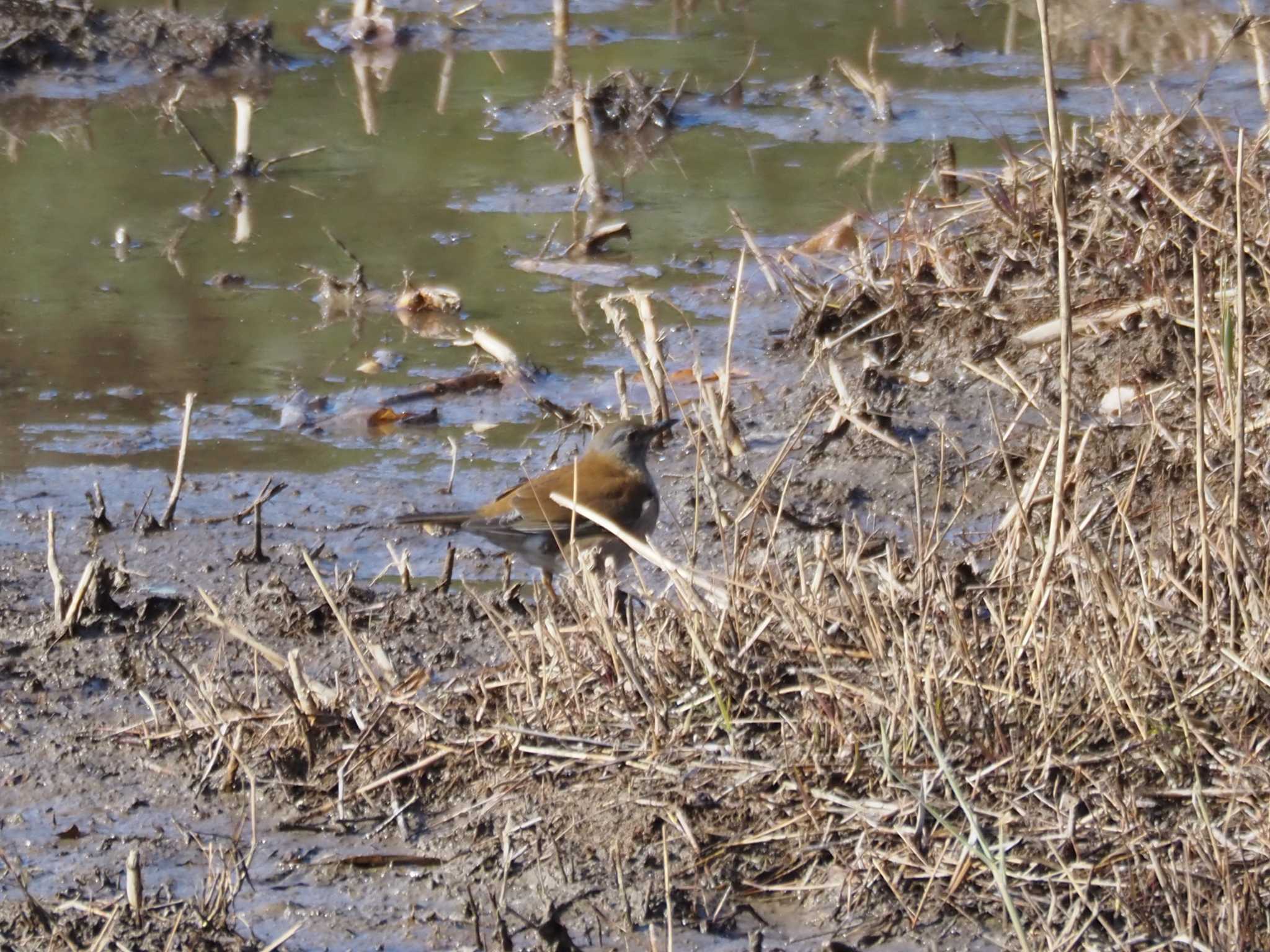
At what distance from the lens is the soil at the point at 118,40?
14008 millimetres

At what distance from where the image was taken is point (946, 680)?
402 cm

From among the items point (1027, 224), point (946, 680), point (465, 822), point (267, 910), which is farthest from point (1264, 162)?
point (267, 910)

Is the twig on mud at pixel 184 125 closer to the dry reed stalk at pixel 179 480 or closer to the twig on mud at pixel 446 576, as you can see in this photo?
the dry reed stalk at pixel 179 480

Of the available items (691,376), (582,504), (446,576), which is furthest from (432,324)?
(446,576)

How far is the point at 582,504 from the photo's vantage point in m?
6.07

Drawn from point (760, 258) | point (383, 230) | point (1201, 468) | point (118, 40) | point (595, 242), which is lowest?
point (383, 230)

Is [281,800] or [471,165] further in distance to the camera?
[471,165]

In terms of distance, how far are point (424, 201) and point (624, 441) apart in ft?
15.2

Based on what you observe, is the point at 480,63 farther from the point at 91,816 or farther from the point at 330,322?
the point at 91,816

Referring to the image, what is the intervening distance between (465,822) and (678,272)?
17.8 feet

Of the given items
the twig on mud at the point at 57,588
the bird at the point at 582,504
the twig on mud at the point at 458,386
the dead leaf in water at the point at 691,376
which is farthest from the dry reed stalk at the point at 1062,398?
the twig on mud at the point at 458,386

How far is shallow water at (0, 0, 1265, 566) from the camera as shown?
7.65 metres

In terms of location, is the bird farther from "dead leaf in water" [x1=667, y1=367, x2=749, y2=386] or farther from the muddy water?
"dead leaf in water" [x1=667, y1=367, x2=749, y2=386]

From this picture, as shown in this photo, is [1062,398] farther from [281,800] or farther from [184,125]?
[184,125]
